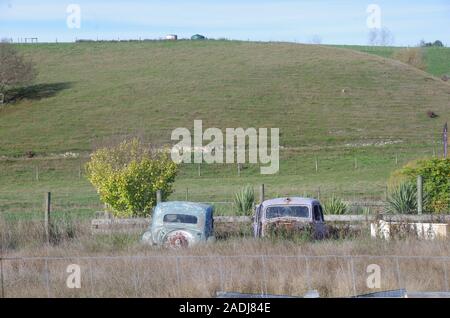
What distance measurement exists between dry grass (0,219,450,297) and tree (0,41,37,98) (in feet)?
197

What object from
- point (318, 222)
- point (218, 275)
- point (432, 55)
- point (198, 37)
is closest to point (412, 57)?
point (432, 55)

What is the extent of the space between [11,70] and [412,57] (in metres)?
52.7

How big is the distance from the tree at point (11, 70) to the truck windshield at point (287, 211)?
58.7m

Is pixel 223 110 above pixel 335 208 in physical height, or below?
above

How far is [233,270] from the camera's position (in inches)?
480

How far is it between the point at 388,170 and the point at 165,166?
83.3 feet

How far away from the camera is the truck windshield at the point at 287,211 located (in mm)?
17328

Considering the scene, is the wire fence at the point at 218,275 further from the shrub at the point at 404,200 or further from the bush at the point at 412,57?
the bush at the point at 412,57

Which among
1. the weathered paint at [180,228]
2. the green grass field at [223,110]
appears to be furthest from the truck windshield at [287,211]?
the green grass field at [223,110]

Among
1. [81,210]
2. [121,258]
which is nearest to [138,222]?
[121,258]

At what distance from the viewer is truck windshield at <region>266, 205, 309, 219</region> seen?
56.9 feet

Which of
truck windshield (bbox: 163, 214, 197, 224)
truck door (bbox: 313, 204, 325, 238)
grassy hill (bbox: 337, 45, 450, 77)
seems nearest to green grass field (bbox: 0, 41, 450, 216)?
truck windshield (bbox: 163, 214, 197, 224)

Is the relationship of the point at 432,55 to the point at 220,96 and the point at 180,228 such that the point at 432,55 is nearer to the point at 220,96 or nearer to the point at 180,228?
the point at 220,96
